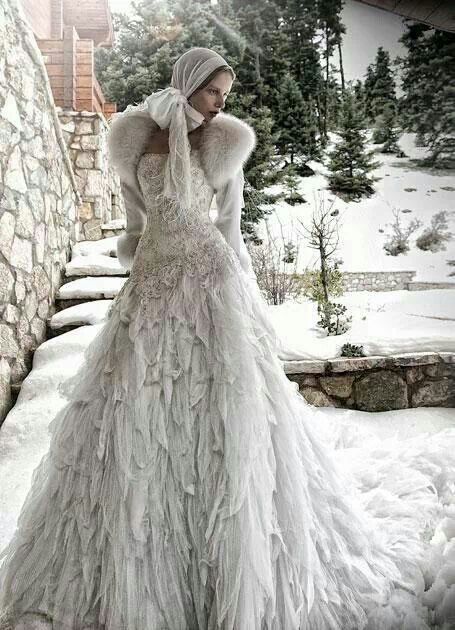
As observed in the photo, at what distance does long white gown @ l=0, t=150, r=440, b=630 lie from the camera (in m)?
0.87

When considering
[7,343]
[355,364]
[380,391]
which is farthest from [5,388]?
[380,391]

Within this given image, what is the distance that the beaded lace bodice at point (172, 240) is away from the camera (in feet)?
3.40

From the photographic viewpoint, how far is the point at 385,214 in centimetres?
445

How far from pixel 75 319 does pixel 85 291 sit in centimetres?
24

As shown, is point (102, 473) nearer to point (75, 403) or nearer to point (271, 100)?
point (75, 403)

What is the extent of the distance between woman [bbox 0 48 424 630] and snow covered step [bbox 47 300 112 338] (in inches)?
55.5

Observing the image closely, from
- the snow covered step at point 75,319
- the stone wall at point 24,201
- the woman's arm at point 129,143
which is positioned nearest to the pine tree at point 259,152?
the stone wall at point 24,201

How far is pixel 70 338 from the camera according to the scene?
228 cm

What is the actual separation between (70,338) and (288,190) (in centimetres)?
306

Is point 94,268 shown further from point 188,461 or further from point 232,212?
point 188,461

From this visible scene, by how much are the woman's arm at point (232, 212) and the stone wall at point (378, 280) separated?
3.06 meters

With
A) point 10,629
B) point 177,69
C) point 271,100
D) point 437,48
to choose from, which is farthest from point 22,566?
point 271,100

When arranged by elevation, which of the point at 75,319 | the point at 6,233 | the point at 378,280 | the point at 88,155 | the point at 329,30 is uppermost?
the point at 329,30

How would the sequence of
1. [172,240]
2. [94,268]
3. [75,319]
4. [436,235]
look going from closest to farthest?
[172,240] < [75,319] < [94,268] < [436,235]
